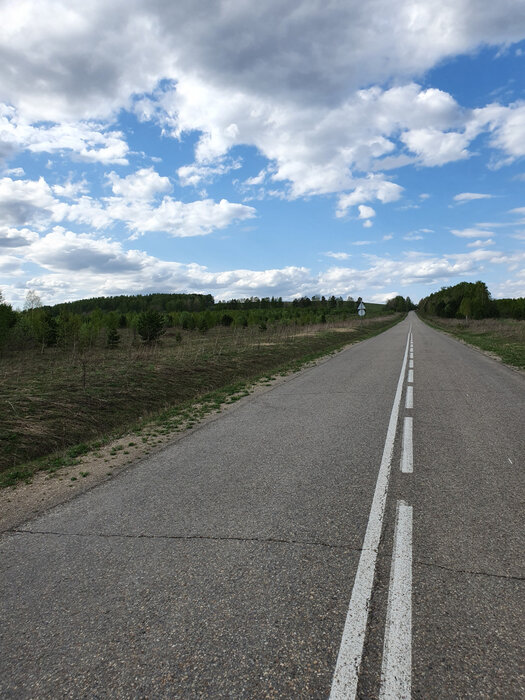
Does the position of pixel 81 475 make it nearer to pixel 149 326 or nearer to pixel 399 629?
pixel 399 629

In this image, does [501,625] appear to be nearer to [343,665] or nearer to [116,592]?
[343,665]

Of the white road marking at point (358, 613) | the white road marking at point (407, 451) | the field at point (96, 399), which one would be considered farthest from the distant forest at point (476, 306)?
the white road marking at point (358, 613)

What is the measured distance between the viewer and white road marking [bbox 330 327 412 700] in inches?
84.1

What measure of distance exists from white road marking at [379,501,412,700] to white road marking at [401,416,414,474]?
174 cm

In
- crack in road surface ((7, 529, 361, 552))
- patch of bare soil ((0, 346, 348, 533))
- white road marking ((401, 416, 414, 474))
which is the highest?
white road marking ((401, 416, 414, 474))

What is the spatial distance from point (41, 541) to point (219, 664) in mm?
2380

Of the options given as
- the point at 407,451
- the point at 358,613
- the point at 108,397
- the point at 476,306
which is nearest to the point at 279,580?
→ the point at 358,613

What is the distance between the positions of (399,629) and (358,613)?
0.26 m

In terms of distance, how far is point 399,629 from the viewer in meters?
2.48

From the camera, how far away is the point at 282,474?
16.7 ft

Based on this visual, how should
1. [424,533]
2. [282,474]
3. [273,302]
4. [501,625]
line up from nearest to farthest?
[501,625]
[424,533]
[282,474]
[273,302]

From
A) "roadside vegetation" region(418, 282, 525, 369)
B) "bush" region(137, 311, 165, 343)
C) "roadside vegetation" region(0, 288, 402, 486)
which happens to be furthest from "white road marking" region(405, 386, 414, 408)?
"bush" region(137, 311, 165, 343)

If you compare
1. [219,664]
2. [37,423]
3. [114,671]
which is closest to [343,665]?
[219,664]

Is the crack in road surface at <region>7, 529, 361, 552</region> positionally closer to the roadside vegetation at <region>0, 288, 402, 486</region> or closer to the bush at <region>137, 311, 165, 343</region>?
the roadside vegetation at <region>0, 288, 402, 486</region>
